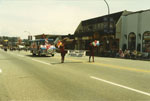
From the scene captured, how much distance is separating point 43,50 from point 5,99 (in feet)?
70.8

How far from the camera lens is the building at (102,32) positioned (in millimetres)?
38344

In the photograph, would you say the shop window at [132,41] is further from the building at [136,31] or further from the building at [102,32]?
the building at [102,32]

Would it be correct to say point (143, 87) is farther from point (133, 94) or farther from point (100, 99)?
point (100, 99)

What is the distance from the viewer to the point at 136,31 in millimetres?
33969

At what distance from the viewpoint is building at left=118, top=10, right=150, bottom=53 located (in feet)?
105

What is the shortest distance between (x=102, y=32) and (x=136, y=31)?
10640 mm

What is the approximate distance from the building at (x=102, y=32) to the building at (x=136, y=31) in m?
1.41

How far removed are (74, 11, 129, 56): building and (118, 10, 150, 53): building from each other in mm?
1414

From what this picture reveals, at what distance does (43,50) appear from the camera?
26.8m

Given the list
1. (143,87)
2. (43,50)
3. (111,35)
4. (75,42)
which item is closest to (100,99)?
(143,87)

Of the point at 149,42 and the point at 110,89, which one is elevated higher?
the point at 149,42

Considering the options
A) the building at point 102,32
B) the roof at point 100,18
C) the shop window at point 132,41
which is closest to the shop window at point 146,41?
the shop window at point 132,41

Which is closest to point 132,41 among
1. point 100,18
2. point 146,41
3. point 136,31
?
point 136,31

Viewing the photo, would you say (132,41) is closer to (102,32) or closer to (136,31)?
(136,31)
